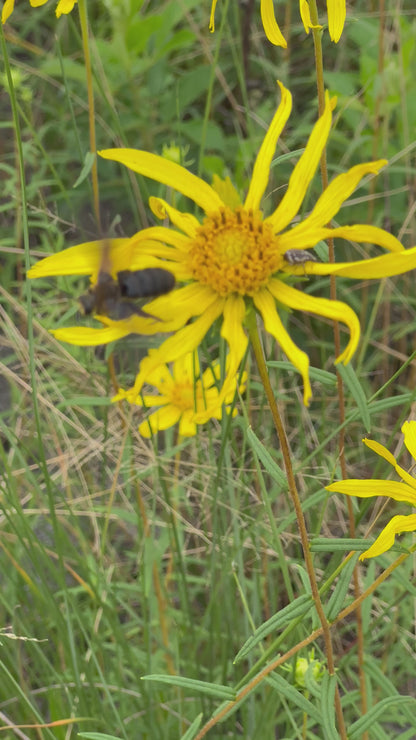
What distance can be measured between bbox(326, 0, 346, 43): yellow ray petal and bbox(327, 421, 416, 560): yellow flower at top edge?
581 millimetres

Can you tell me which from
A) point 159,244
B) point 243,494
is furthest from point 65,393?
point 159,244

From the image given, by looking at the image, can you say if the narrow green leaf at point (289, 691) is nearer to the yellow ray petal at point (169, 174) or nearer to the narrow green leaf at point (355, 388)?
the narrow green leaf at point (355, 388)

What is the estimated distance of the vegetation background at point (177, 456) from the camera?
63.3 inches

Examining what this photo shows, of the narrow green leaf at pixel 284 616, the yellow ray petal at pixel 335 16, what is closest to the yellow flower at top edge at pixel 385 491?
the narrow green leaf at pixel 284 616

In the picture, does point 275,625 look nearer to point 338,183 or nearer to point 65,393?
point 338,183

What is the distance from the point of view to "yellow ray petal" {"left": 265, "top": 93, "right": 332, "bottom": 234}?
1.05 metres

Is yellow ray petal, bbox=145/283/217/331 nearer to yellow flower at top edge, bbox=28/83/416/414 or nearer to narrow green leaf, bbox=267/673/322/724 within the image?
yellow flower at top edge, bbox=28/83/416/414

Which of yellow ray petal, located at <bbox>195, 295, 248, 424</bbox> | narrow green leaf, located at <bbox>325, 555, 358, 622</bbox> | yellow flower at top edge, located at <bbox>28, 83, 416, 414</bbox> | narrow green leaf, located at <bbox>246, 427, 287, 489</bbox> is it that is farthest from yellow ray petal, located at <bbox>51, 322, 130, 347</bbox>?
narrow green leaf, located at <bbox>325, 555, 358, 622</bbox>

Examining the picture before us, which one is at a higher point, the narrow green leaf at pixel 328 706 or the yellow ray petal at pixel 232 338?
the yellow ray petal at pixel 232 338

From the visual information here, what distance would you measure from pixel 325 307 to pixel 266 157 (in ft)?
0.88

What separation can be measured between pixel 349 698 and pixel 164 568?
0.96 m

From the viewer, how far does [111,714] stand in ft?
6.20

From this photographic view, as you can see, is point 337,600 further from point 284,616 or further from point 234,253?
point 234,253

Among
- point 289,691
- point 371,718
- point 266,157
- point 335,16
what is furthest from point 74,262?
point 371,718
